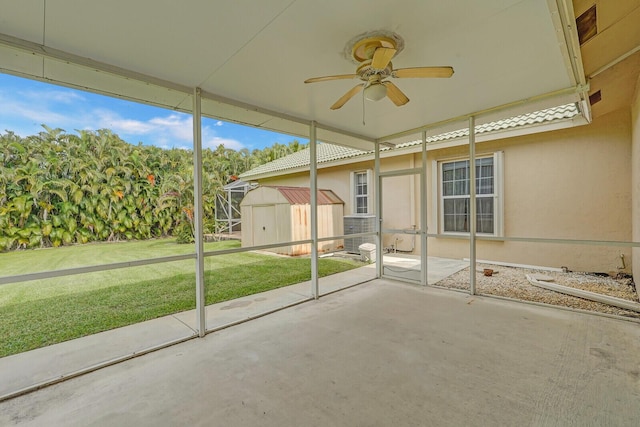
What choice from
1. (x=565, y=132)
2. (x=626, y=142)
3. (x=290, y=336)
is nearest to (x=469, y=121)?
→ (x=565, y=132)

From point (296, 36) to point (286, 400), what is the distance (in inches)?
105

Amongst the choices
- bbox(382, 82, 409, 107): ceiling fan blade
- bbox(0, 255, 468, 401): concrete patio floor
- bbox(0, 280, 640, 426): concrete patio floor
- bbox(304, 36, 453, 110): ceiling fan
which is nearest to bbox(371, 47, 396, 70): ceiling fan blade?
bbox(304, 36, 453, 110): ceiling fan

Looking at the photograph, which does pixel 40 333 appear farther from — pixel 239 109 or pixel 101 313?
pixel 239 109

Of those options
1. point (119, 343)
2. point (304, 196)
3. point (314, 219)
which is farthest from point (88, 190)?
point (304, 196)

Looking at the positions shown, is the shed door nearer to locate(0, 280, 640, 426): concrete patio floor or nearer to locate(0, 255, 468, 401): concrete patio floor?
locate(0, 255, 468, 401): concrete patio floor

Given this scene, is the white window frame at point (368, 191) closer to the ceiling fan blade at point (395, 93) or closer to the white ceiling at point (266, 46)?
the white ceiling at point (266, 46)

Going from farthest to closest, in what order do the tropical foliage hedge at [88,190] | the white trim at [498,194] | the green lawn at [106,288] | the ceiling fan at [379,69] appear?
the white trim at [498,194] < the tropical foliage hedge at [88,190] < the green lawn at [106,288] < the ceiling fan at [379,69]

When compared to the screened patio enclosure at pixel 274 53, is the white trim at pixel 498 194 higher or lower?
lower

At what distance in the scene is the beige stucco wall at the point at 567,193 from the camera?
4.73 meters

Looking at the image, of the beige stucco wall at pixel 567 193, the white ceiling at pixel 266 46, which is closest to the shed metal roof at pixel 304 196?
the beige stucco wall at pixel 567 193

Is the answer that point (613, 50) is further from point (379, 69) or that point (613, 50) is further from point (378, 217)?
point (378, 217)

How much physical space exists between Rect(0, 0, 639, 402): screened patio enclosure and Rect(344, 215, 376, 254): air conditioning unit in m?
3.93

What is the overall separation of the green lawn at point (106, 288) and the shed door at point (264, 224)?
1575 millimetres

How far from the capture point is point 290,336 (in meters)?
2.93
